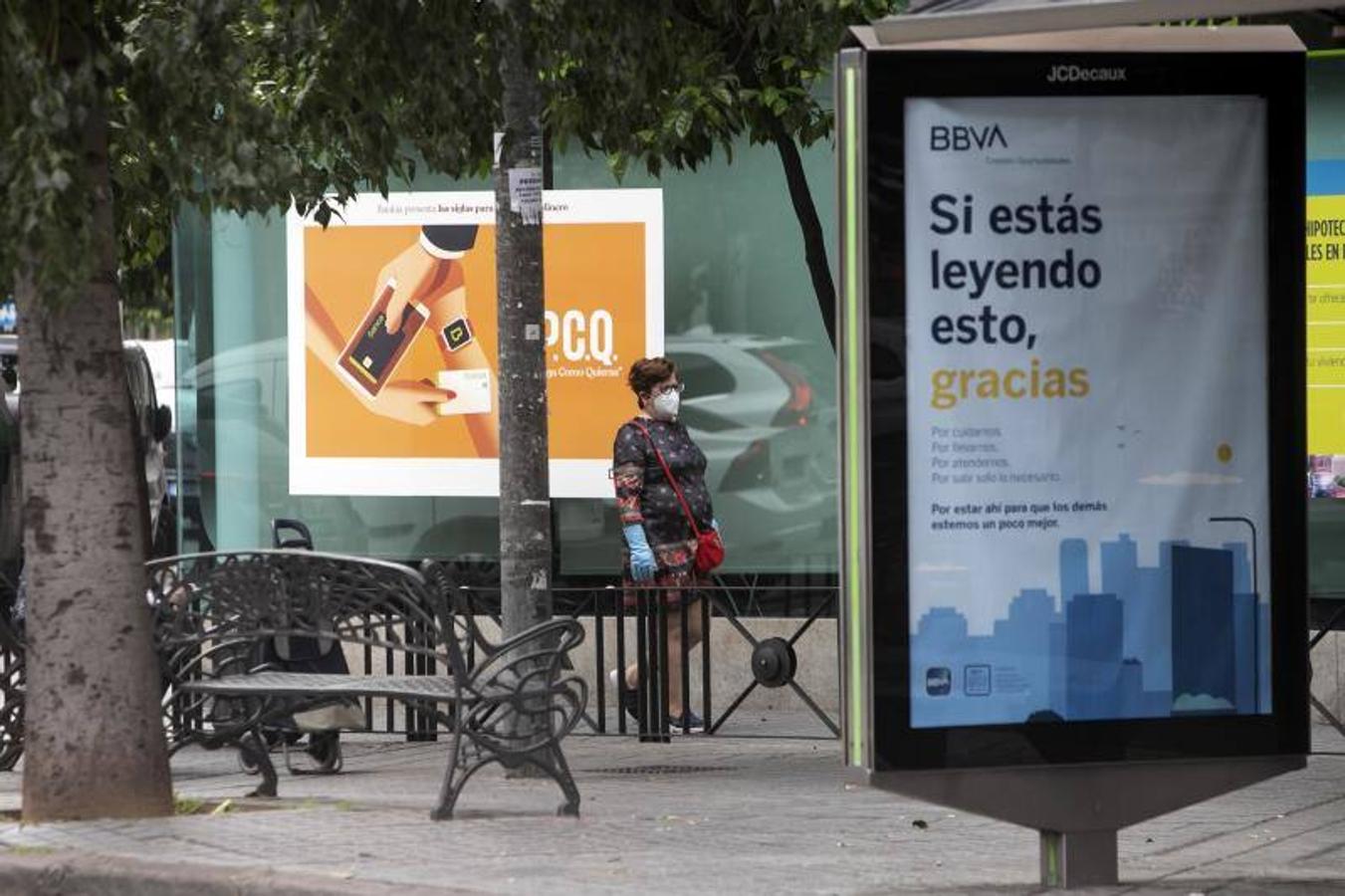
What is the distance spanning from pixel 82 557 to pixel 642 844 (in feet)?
6.90

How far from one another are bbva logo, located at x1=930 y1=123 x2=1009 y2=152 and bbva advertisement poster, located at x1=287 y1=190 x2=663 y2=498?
7.09 m

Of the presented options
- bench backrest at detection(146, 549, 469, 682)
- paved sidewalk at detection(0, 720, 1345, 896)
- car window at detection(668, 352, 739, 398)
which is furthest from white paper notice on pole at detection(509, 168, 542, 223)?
car window at detection(668, 352, 739, 398)

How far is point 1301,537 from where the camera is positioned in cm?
730

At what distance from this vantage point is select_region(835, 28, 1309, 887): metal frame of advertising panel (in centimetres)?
691

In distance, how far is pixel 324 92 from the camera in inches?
389

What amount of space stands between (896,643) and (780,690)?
698 cm

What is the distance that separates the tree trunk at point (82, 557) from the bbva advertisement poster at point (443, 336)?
5301 millimetres

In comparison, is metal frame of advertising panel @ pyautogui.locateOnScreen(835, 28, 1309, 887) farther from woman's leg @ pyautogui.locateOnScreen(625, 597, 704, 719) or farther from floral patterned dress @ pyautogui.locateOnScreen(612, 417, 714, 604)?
floral patterned dress @ pyautogui.locateOnScreen(612, 417, 714, 604)

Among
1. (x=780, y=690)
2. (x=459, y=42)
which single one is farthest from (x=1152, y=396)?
(x=780, y=690)

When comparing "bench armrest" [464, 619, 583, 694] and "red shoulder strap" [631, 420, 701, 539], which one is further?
"red shoulder strap" [631, 420, 701, 539]

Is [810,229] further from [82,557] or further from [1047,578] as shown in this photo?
[1047,578]

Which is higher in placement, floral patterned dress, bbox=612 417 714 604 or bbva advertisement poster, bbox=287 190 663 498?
bbva advertisement poster, bbox=287 190 663 498

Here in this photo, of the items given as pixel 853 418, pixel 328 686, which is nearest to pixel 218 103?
pixel 328 686

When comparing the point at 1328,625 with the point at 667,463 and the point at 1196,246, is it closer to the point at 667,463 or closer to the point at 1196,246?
the point at 667,463
